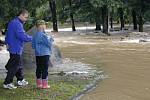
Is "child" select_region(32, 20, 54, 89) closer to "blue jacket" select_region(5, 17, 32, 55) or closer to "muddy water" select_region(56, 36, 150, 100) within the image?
"blue jacket" select_region(5, 17, 32, 55)

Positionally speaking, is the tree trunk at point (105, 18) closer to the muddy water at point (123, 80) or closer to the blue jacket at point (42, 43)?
the muddy water at point (123, 80)

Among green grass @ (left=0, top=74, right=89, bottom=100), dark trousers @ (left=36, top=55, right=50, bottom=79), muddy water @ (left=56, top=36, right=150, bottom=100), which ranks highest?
dark trousers @ (left=36, top=55, right=50, bottom=79)

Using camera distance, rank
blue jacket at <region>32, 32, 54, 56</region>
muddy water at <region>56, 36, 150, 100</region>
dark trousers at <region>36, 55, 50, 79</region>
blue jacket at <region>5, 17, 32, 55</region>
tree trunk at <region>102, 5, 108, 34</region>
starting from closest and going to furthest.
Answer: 1. blue jacket at <region>5, 17, 32, 55</region>
2. blue jacket at <region>32, 32, 54, 56</region>
3. dark trousers at <region>36, 55, 50, 79</region>
4. muddy water at <region>56, 36, 150, 100</region>
5. tree trunk at <region>102, 5, 108, 34</region>

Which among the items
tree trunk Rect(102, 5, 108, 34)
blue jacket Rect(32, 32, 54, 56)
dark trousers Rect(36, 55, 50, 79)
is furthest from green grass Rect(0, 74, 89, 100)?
tree trunk Rect(102, 5, 108, 34)

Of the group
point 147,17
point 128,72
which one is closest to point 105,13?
point 147,17

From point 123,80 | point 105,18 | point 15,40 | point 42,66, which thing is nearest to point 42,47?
point 42,66

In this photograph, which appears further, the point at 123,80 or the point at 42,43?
the point at 123,80

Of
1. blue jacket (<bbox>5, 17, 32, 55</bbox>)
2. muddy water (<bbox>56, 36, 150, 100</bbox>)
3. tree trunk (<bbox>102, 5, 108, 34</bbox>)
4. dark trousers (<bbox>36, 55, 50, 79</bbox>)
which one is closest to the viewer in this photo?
blue jacket (<bbox>5, 17, 32, 55</bbox>)

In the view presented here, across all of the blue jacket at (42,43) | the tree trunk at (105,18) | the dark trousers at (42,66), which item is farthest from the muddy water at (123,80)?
the tree trunk at (105,18)

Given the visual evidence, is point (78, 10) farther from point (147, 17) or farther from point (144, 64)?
point (144, 64)

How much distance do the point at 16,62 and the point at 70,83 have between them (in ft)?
8.53

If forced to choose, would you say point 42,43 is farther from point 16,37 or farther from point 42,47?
point 16,37

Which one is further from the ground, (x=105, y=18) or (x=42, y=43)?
(x=42, y=43)

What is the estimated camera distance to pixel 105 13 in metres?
49.2
